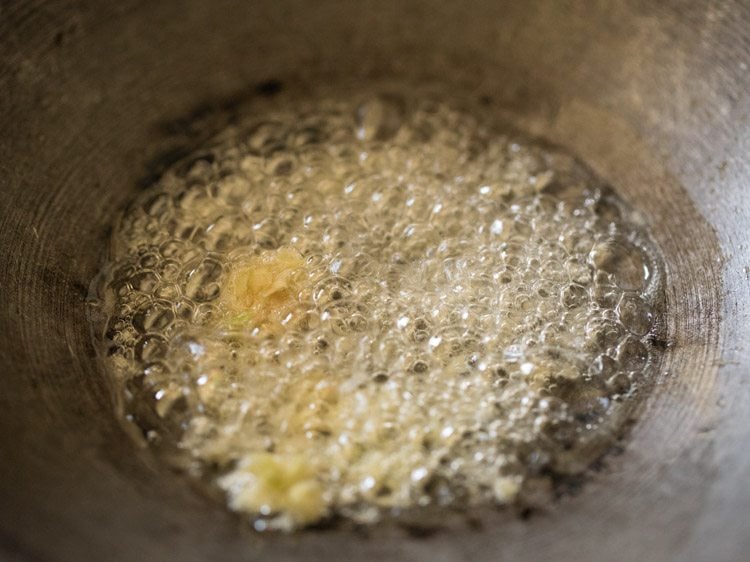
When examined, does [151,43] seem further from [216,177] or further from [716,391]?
[716,391]

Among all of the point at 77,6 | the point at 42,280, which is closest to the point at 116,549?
the point at 42,280

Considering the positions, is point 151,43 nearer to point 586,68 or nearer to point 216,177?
point 216,177

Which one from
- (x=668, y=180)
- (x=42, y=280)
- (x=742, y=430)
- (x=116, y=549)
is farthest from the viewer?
(x=668, y=180)

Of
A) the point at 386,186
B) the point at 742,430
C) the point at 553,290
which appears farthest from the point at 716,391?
the point at 386,186

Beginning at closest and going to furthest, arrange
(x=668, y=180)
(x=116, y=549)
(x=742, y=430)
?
(x=116, y=549) < (x=742, y=430) < (x=668, y=180)

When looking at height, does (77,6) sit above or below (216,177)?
above

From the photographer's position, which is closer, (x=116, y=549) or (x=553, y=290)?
(x=116, y=549)

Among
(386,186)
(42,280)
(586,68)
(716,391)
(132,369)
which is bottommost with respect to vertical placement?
(716,391)
